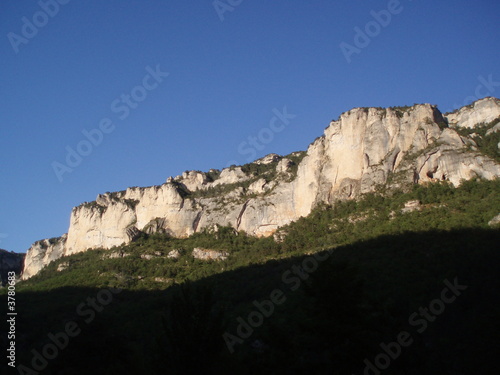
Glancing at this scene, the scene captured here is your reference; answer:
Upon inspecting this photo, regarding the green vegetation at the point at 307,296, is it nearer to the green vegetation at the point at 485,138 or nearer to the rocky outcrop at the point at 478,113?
the green vegetation at the point at 485,138

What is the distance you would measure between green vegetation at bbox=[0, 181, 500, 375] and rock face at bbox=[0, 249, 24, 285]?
24.9m

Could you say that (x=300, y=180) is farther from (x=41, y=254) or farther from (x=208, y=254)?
(x=41, y=254)

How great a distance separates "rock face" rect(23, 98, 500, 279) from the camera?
195ft

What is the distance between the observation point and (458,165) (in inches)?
2206

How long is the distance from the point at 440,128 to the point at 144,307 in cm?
4849

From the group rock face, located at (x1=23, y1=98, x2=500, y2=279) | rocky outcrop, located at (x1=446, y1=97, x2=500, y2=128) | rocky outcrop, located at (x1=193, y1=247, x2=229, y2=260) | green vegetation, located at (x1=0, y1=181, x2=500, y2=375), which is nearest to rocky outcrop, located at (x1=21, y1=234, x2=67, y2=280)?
rock face, located at (x1=23, y1=98, x2=500, y2=279)

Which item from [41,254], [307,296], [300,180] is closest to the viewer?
[307,296]

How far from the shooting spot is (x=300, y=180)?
238ft

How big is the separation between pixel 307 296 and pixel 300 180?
177ft

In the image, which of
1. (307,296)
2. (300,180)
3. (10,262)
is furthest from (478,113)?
(10,262)

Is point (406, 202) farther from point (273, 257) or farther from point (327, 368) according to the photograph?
point (327, 368)

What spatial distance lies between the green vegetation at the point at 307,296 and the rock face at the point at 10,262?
979 inches

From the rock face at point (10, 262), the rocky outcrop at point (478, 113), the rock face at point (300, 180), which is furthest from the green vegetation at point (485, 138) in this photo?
the rock face at point (10, 262)

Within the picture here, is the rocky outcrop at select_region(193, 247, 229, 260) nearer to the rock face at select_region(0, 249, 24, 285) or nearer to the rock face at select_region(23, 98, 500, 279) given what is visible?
the rock face at select_region(23, 98, 500, 279)
